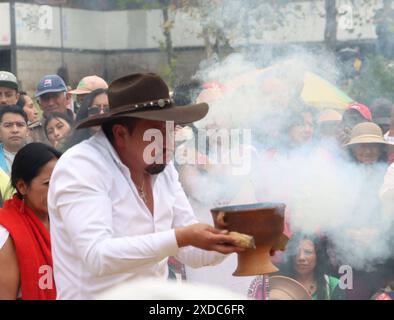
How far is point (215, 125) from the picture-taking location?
205 inches

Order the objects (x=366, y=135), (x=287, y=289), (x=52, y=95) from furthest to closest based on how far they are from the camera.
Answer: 1. (x=52, y=95)
2. (x=366, y=135)
3. (x=287, y=289)

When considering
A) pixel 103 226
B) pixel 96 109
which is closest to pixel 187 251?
pixel 103 226

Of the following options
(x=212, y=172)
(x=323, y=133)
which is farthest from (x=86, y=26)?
(x=212, y=172)

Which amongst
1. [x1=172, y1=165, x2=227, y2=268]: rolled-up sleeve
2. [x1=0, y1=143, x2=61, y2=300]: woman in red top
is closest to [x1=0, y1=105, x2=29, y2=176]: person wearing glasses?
[x1=0, y1=143, x2=61, y2=300]: woman in red top

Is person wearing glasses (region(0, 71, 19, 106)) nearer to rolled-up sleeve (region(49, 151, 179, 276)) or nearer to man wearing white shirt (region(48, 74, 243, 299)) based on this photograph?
man wearing white shirt (region(48, 74, 243, 299))

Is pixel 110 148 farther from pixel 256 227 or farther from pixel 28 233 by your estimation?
pixel 28 233

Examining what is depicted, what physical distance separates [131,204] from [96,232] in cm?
22

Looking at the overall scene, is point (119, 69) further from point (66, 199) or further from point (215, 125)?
point (66, 199)

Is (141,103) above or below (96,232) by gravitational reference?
above

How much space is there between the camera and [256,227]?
294 centimetres

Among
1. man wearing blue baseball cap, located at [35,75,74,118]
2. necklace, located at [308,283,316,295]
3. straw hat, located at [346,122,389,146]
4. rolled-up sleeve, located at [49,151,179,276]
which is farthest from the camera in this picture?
man wearing blue baseball cap, located at [35,75,74,118]

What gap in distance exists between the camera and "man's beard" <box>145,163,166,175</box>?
3113 mm
